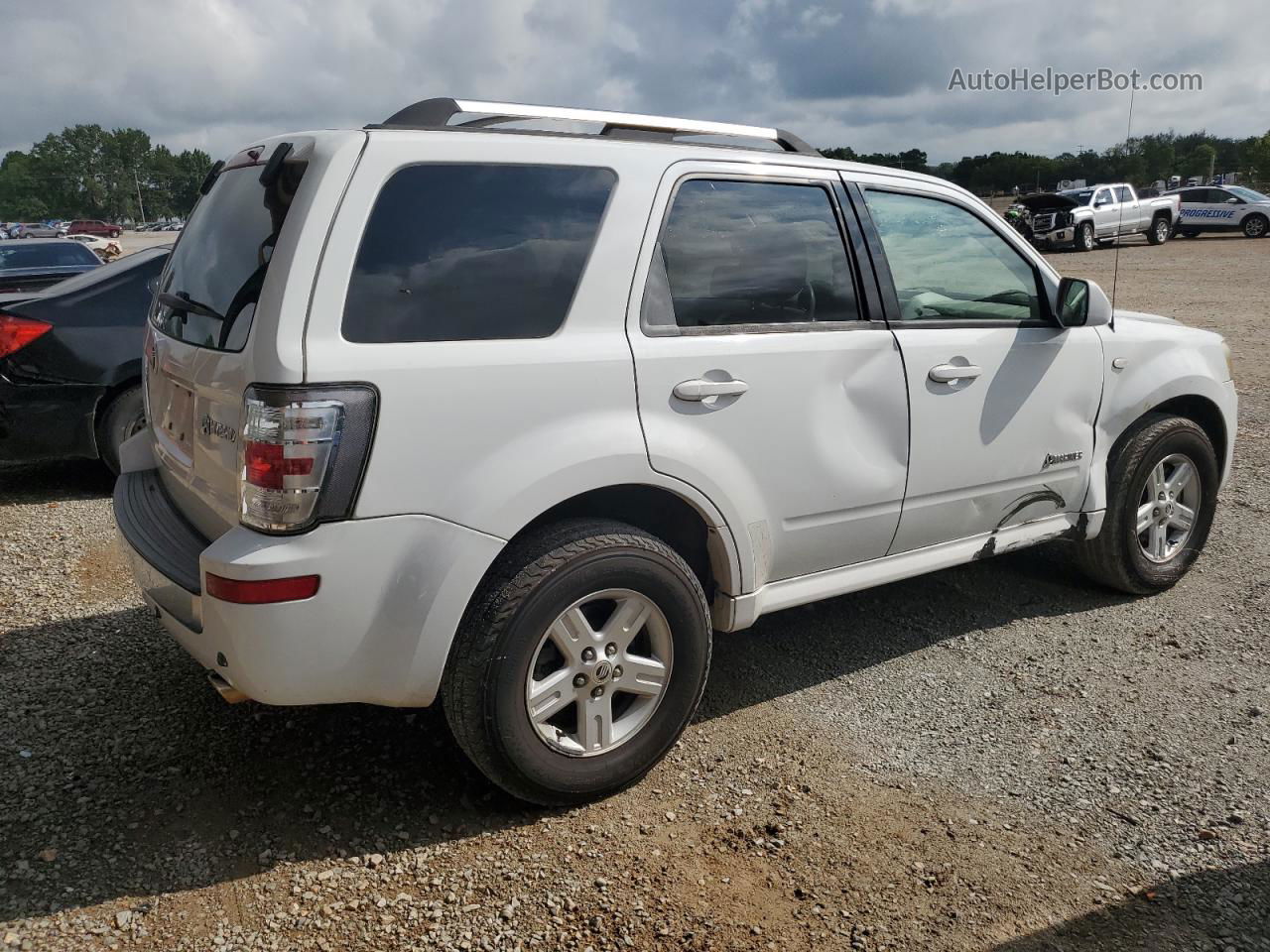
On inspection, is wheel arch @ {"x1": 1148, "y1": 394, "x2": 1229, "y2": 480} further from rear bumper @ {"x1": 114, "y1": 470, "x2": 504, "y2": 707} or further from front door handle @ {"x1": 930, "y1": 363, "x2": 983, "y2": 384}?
rear bumper @ {"x1": 114, "y1": 470, "x2": 504, "y2": 707}

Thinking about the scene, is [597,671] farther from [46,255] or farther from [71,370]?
[46,255]

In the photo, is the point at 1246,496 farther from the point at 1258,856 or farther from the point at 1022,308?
the point at 1258,856

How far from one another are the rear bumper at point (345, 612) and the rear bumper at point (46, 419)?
153 inches

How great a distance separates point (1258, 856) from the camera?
2.82 metres

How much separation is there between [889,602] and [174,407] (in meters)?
3.14

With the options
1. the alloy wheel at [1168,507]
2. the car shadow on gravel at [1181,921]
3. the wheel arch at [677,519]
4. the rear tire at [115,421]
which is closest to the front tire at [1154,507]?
the alloy wheel at [1168,507]

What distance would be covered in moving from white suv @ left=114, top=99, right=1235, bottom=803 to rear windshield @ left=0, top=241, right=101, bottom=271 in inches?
363

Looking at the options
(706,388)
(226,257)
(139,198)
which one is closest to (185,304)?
(226,257)

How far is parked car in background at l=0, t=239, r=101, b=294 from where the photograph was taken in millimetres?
10273

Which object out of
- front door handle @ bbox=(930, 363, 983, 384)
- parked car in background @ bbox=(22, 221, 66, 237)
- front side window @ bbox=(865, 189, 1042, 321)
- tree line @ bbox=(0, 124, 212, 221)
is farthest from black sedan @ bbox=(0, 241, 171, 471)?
tree line @ bbox=(0, 124, 212, 221)

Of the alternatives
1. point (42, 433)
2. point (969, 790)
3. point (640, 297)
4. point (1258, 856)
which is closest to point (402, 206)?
point (640, 297)

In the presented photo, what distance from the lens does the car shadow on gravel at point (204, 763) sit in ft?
9.18

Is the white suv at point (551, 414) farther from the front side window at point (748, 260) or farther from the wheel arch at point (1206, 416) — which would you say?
the wheel arch at point (1206, 416)

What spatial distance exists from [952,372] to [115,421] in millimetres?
4958
